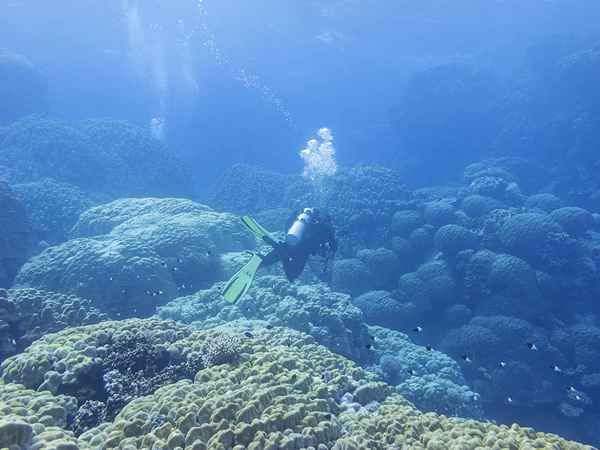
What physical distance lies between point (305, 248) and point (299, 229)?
54cm

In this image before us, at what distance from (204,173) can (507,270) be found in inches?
1338

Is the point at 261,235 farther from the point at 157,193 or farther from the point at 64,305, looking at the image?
the point at 157,193

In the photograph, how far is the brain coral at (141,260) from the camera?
34.2ft

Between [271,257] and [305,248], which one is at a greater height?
[305,248]

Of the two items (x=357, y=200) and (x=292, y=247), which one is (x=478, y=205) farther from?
(x=292, y=247)

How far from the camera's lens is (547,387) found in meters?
12.1

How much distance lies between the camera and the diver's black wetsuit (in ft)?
33.3

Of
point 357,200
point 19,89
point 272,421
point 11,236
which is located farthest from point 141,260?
point 19,89

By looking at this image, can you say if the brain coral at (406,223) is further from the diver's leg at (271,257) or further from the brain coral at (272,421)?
the brain coral at (272,421)

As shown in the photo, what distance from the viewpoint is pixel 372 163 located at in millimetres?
39562

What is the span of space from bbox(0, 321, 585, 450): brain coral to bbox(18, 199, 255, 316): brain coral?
5257 mm

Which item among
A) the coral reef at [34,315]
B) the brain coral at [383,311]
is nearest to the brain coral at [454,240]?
the brain coral at [383,311]

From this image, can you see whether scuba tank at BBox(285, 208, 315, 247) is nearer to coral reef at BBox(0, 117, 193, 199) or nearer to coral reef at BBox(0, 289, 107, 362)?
coral reef at BBox(0, 289, 107, 362)

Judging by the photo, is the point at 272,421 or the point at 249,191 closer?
the point at 272,421
